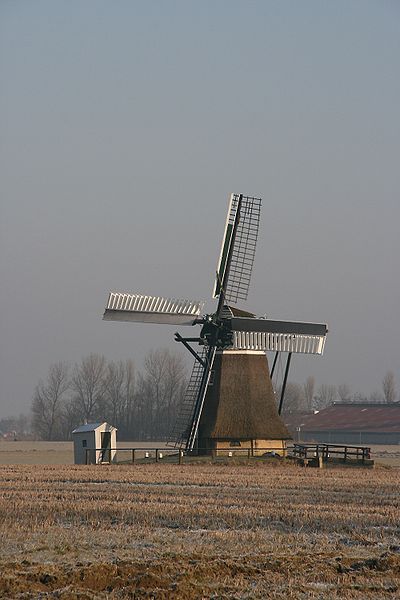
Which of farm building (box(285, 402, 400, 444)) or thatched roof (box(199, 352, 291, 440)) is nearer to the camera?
thatched roof (box(199, 352, 291, 440))

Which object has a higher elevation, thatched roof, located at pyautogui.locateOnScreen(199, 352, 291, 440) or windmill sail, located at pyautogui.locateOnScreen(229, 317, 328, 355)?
windmill sail, located at pyautogui.locateOnScreen(229, 317, 328, 355)

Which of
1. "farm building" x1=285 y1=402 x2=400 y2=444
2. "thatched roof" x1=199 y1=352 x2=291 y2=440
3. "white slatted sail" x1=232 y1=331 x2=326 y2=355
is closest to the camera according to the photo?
"thatched roof" x1=199 y1=352 x2=291 y2=440

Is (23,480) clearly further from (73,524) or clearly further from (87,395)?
(87,395)

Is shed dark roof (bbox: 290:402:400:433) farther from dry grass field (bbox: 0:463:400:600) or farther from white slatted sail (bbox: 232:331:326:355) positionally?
dry grass field (bbox: 0:463:400:600)

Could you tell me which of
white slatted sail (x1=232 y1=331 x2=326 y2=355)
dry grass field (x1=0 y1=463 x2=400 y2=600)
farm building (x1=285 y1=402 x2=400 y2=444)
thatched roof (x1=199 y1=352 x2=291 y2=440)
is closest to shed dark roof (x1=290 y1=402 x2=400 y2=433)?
farm building (x1=285 y1=402 x2=400 y2=444)

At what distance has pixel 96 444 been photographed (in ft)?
130

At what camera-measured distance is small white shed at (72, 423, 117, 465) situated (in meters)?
39.5

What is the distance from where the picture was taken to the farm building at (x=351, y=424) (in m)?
103

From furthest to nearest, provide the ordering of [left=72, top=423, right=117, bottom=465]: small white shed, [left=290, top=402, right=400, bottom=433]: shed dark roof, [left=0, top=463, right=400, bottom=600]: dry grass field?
[left=290, top=402, right=400, bottom=433]: shed dark roof → [left=72, top=423, right=117, bottom=465]: small white shed → [left=0, top=463, right=400, bottom=600]: dry grass field

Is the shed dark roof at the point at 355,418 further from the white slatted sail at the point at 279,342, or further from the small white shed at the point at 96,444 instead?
the white slatted sail at the point at 279,342

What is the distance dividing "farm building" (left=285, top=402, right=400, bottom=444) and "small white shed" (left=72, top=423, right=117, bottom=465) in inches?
2318

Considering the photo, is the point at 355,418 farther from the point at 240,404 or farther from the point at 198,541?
the point at 198,541

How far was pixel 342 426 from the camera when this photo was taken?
10494cm

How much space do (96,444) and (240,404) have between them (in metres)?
5.89
